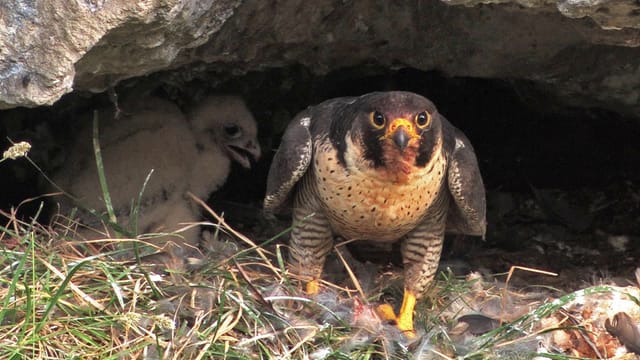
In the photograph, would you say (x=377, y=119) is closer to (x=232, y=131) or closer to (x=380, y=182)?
(x=380, y=182)

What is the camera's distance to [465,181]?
413 centimetres

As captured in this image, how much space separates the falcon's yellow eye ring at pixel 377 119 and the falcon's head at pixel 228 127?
1.49 meters

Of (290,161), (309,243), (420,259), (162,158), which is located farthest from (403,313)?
(162,158)

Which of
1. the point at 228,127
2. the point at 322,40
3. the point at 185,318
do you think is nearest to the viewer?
the point at 185,318

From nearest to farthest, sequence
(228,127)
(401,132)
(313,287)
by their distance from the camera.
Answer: (401,132) < (313,287) < (228,127)

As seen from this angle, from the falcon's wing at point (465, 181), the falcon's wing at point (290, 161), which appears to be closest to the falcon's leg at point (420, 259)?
the falcon's wing at point (465, 181)

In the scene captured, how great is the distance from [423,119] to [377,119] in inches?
6.8

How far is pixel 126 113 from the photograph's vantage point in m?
4.96

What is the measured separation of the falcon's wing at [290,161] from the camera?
163 inches

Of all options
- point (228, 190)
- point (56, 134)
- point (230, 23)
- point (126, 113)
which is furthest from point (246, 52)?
point (228, 190)

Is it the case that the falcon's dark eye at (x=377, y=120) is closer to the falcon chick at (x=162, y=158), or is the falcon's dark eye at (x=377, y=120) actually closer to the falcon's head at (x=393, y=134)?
the falcon's head at (x=393, y=134)

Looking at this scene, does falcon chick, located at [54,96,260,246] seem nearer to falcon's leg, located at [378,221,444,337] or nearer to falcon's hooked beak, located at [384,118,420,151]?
falcon's leg, located at [378,221,444,337]

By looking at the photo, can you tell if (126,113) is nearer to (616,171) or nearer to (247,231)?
(247,231)

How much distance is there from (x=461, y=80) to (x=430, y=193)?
2.04 m
